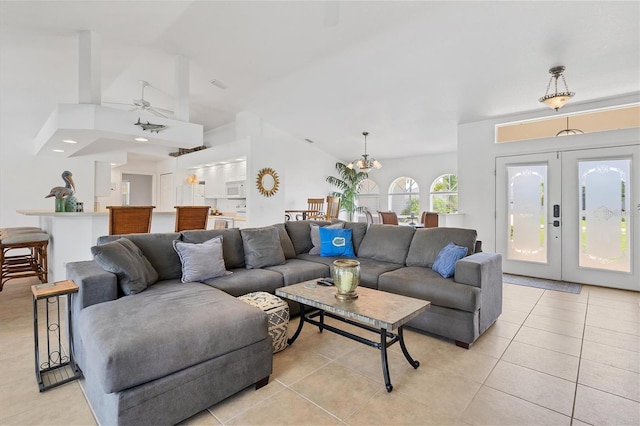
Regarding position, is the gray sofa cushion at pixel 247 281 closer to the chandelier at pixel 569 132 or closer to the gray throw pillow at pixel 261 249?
the gray throw pillow at pixel 261 249

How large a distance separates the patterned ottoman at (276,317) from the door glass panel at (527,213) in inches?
180

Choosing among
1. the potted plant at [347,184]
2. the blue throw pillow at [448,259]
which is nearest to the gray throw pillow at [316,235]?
the blue throw pillow at [448,259]

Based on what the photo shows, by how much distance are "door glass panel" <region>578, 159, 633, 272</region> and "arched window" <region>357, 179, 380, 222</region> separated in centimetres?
568

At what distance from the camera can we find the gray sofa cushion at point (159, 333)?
1508mm

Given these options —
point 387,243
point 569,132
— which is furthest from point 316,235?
point 569,132

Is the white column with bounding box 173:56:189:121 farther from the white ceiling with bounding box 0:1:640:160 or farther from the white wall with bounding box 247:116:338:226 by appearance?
the white wall with bounding box 247:116:338:226

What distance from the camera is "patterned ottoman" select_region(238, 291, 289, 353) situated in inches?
95.7

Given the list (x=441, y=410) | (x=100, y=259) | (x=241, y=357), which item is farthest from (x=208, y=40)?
(x=441, y=410)

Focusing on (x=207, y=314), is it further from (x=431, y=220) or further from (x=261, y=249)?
(x=431, y=220)

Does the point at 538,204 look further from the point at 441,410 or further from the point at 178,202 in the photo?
the point at 178,202

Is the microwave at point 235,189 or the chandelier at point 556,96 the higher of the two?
the chandelier at point 556,96

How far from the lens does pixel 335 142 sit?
27.6ft

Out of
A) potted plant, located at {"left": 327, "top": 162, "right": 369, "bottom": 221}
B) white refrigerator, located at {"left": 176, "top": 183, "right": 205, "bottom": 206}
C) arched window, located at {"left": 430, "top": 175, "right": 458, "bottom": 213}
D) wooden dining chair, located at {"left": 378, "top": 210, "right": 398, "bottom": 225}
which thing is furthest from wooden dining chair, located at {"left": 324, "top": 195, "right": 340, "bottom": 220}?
white refrigerator, located at {"left": 176, "top": 183, "right": 205, "bottom": 206}

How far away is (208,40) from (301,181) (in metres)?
4.92
